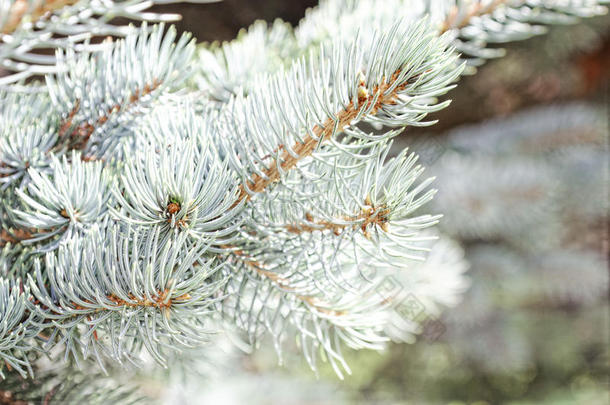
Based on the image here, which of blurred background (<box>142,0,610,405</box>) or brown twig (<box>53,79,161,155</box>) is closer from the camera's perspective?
brown twig (<box>53,79,161,155</box>)

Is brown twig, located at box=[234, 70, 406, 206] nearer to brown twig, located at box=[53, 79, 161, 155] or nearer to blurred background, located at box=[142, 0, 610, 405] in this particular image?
brown twig, located at box=[53, 79, 161, 155]

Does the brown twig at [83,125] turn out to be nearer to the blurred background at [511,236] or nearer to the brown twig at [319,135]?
the brown twig at [319,135]

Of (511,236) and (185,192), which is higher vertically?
(185,192)

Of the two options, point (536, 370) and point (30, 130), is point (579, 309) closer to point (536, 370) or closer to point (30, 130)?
point (536, 370)

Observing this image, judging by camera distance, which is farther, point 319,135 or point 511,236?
point 511,236

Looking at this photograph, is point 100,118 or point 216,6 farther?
point 216,6

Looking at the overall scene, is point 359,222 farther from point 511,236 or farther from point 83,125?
point 511,236

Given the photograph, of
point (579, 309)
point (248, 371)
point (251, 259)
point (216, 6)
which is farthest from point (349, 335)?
point (579, 309)

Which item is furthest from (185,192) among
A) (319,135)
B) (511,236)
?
(511,236)

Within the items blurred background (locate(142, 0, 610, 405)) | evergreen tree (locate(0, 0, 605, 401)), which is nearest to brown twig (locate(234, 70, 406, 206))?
evergreen tree (locate(0, 0, 605, 401))
